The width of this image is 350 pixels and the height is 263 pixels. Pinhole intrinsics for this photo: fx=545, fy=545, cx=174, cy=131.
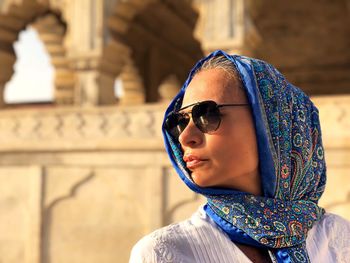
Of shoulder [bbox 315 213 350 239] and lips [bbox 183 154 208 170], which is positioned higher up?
lips [bbox 183 154 208 170]

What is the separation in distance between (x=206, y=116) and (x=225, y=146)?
0.08 m

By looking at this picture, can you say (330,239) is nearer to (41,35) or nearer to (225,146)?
(225,146)

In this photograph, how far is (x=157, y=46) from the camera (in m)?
10.2

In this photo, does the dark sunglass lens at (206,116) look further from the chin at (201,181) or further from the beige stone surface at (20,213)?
the beige stone surface at (20,213)

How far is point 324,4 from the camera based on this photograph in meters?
8.73

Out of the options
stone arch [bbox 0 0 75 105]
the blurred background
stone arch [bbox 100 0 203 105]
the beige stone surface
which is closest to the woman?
the blurred background

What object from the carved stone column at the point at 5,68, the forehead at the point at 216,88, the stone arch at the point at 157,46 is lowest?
the forehead at the point at 216,88

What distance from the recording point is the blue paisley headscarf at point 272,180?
108cm

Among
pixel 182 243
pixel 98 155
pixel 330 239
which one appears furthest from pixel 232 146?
pixel 98 155

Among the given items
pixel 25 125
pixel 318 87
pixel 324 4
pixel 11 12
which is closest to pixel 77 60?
pixel 25 125

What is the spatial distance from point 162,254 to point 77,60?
5.13 meters

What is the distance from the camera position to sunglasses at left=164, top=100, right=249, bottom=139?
3.51ft

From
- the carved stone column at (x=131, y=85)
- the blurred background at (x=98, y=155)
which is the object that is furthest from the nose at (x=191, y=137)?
the carved stone column at (x=131, y=85)

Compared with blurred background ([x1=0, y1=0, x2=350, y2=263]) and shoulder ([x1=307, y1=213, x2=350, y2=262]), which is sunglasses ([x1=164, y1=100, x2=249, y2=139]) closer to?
shoulder ([x1=307, y1=213, x2=350, y2=262])
